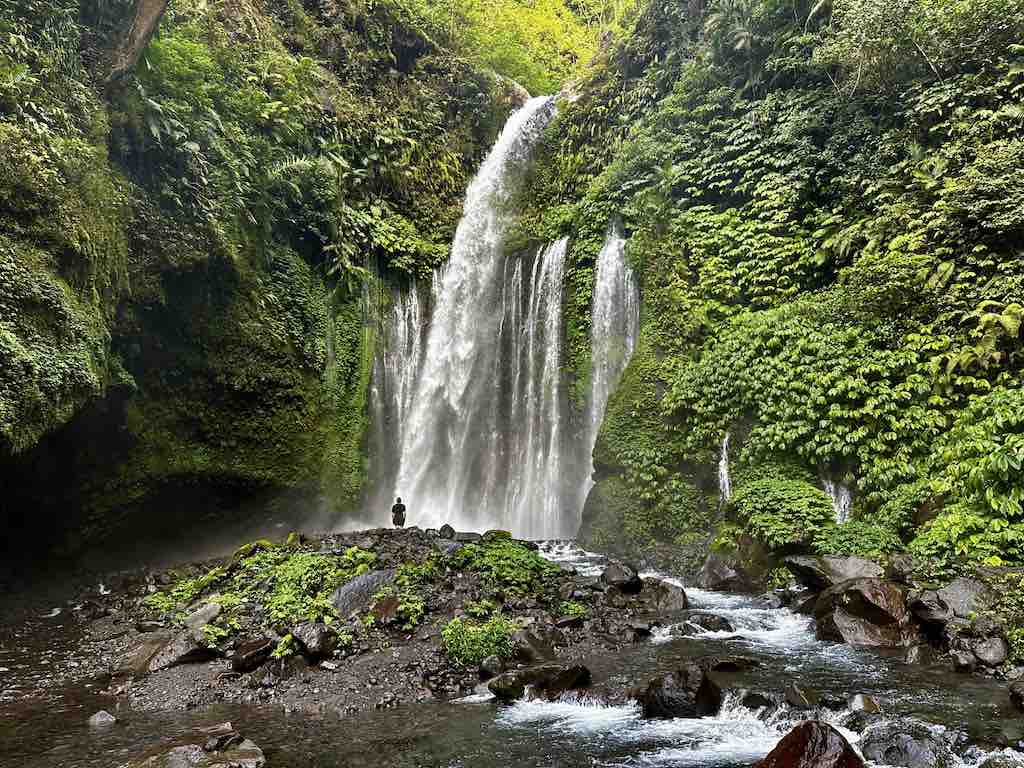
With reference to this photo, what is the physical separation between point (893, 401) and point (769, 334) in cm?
260

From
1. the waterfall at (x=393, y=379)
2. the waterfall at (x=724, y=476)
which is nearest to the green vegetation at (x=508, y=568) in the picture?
the waterfall at (x=724, y=476)

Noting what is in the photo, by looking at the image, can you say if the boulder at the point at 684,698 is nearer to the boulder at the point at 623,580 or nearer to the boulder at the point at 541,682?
the boulder at the point at 541,682

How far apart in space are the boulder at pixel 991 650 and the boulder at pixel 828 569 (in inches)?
58.8

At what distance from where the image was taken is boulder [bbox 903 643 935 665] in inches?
257

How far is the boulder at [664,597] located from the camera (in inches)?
349

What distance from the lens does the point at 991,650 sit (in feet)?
20.6

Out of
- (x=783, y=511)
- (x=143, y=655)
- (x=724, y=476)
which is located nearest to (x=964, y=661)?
(x=783, y=511)

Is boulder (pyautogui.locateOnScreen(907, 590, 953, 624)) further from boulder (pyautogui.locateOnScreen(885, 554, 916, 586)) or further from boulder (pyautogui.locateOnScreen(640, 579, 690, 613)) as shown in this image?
boulder (pyautogui.locateOnScreen(640, 579, 690, 613))

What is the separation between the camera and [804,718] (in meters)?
5.23

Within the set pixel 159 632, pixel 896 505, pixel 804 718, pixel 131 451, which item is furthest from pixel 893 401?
pixel 131 451

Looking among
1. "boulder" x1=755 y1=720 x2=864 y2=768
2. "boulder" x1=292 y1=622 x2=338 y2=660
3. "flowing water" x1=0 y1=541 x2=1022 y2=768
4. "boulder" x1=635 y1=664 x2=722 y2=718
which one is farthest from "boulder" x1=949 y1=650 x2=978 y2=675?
"boulder" x1=292 y1=622 x2=338 y2=660

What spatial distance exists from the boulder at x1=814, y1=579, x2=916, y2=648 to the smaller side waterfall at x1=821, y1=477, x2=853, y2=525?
2454 mm

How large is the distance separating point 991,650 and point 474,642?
528 cm

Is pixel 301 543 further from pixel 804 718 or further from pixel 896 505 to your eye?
pixel 896 505
